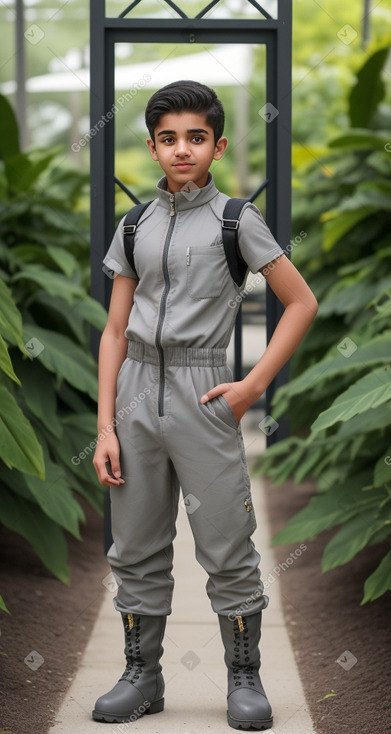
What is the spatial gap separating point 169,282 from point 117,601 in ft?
3.23

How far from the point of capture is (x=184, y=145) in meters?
3.06

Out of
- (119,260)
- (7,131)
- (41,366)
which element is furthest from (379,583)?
(7,131)

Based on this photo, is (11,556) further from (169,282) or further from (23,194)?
(169,282)

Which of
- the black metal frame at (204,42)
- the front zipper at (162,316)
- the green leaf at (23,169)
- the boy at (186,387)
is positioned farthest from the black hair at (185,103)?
the green leaf at (23,169)

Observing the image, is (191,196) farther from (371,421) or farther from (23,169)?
(23,169)

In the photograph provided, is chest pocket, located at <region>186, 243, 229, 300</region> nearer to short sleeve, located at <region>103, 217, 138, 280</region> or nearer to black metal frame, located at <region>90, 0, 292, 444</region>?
short sleeve, located at <region>103, 217, 138, 280</region>

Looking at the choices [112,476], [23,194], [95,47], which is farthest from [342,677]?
[23,194]

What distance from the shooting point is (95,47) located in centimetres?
442

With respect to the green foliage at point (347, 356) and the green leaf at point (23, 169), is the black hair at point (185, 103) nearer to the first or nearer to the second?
the green foliage at point (347, 356)

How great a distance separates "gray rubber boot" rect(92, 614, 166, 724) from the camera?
334cm

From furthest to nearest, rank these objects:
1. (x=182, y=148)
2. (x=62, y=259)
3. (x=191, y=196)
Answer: (x=62, y=259) < (x=191, y=196) < (x=182, y=148)

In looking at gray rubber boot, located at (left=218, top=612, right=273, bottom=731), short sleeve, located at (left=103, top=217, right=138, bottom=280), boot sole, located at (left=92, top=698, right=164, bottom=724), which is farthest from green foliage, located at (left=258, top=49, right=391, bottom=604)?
boot sole, located at (left=92, top=698, right=164, bottom=724)

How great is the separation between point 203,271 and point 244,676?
1.21 m

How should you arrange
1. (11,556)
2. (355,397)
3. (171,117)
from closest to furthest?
(171,117) → (355,397) → (11,556)
